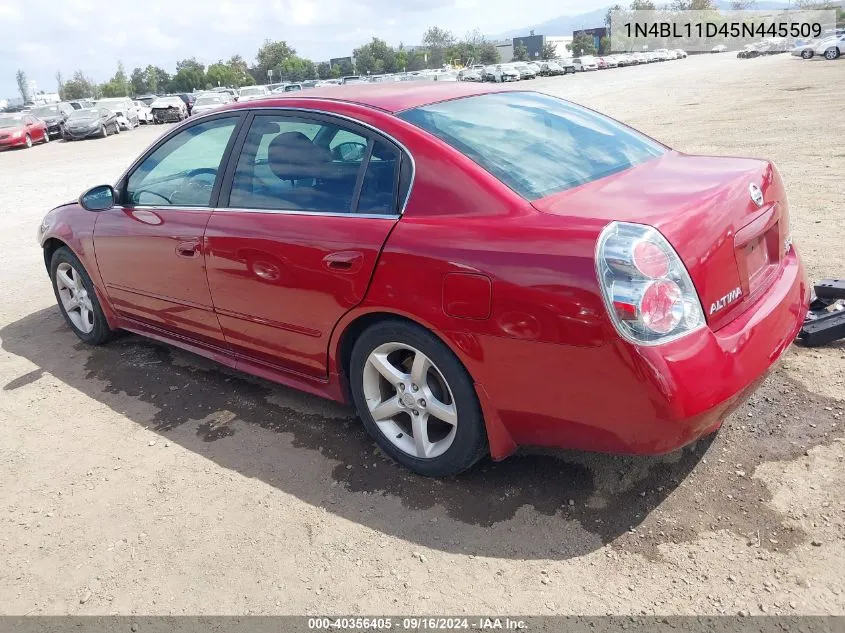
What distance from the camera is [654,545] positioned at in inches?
99.0

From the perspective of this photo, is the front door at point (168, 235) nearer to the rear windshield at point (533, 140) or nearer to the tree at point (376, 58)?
the rear windshield at point (533, 140)

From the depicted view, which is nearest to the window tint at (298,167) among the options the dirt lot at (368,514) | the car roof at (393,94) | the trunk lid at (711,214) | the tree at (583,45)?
the car roof at (393,94)

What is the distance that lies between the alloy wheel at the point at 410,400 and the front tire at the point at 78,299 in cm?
262

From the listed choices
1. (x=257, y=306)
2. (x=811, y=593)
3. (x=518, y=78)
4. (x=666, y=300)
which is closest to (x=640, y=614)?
(x=811, y=593)

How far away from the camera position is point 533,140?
123 inches

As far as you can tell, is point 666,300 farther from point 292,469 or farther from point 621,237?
point 292,469

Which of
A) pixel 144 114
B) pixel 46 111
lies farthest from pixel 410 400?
pixel 144 114

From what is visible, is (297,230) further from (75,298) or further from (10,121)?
(10,121)

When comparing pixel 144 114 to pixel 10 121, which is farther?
pixel 144 114

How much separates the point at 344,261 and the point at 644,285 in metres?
1.29

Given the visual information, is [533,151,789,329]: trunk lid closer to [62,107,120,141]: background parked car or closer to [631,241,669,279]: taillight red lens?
[631,241,669,279]: taillight red lens

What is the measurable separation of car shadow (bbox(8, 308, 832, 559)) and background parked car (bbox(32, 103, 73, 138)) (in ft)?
98.1

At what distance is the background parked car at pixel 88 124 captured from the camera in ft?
89.7

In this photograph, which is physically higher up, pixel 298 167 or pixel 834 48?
pixel 834 48
